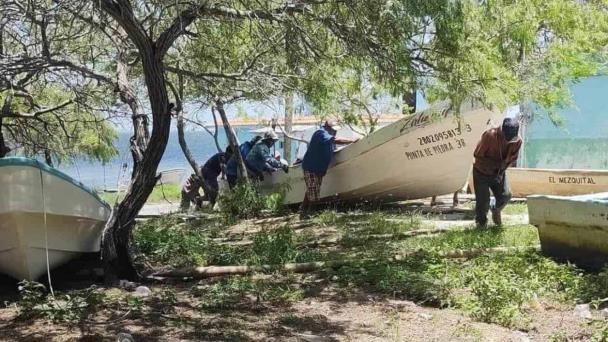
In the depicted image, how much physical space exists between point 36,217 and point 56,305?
1546 mm

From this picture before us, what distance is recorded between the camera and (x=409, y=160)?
40.5ft

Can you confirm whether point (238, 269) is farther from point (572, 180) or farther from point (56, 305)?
point (572, 180)

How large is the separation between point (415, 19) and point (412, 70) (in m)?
0.95

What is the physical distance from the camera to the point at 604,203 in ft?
21.8

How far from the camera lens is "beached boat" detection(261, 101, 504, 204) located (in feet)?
38.2

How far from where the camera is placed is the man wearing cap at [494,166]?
357 inches

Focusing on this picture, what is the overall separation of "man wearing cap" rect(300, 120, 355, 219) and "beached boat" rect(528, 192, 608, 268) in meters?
5.44

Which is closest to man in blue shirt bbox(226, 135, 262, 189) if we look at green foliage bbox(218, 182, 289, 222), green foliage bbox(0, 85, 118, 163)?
green foliage bbox(218, 182, 289, 222)


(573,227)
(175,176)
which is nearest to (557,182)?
(573,227)

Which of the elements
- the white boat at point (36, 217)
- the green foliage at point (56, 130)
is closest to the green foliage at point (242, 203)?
the green foliage at point (56, 130)

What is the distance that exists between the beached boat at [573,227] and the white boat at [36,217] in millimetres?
4887

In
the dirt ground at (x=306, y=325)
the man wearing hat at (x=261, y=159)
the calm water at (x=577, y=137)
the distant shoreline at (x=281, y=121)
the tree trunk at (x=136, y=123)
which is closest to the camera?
the dirt ground at (x=306, y=325)

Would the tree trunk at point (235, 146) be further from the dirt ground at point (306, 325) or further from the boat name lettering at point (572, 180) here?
the dirt ground at point (306, 325)

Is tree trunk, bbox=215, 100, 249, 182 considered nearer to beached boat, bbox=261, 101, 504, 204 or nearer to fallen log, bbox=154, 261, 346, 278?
beached boat, bbox=261, 101, 504, 204
